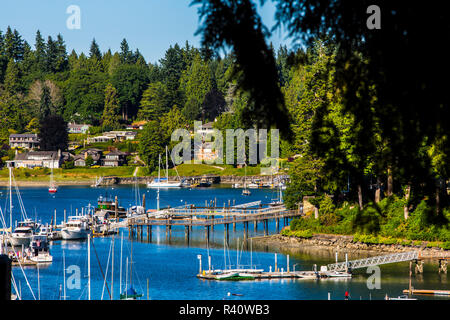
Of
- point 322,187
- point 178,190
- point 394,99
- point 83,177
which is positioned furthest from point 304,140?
point 83,177

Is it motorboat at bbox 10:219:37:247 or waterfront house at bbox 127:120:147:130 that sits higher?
A: waterfront house at bbox 127:120:147:130

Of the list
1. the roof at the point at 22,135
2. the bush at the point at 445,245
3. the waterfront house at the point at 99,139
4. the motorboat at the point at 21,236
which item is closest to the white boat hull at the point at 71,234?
the motorboat at the point at 21,236

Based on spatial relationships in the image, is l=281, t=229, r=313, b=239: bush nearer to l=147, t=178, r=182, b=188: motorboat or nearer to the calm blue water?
the calm blue water

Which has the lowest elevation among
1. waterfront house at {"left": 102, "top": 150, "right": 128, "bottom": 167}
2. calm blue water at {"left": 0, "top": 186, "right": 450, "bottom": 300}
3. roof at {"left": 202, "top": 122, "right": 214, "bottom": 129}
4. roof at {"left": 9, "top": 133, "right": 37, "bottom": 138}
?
calm blue water at {"left": 0, "top": 186, "right": 450, "bottom": 300}

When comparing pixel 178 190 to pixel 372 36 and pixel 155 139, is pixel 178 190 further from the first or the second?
pixel 372 36

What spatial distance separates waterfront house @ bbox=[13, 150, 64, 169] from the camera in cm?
16512

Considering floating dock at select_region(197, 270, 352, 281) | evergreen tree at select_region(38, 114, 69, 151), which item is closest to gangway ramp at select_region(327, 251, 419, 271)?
floating dock at select_region(197, 270, 352, 281)

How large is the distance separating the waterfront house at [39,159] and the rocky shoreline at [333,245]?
3997 inches

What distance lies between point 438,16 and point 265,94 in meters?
2.45

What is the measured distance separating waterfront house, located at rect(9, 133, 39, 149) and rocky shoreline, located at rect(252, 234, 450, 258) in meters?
114

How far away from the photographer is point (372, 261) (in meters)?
53.9

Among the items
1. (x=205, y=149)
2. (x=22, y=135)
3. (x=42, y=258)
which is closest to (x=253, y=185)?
(x=205, y=149)

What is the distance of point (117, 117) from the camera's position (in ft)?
623

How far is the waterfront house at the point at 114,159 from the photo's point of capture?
164 metres
